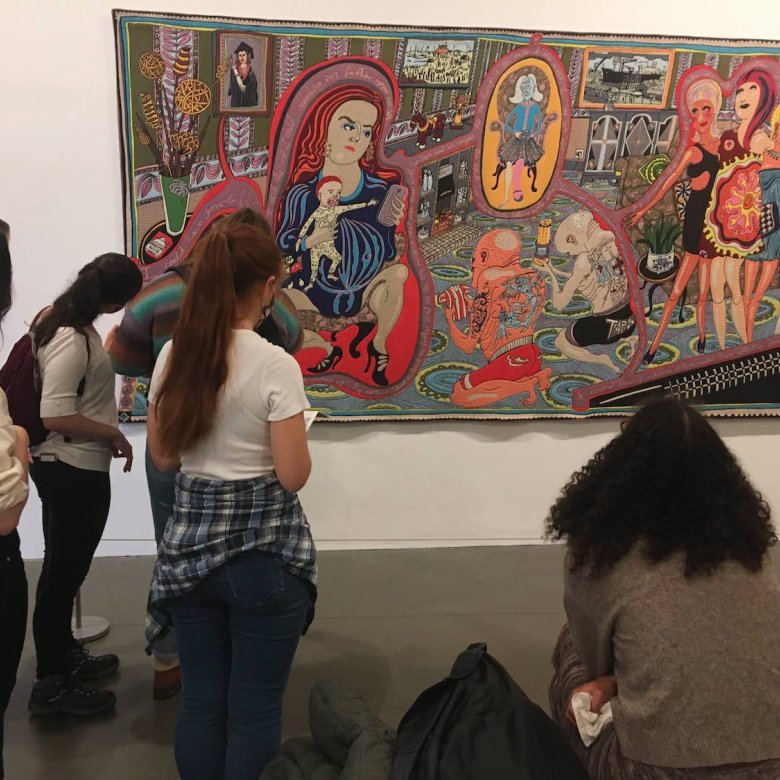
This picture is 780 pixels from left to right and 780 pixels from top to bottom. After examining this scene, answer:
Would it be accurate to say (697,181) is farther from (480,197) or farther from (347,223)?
(347,223)

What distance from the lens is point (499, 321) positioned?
10.5 ft

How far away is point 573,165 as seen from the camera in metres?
3.12

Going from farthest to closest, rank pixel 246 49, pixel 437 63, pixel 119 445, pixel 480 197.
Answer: pixel 480 197 → pixel 437 63 → pixel 246 49 → pixel 119 445

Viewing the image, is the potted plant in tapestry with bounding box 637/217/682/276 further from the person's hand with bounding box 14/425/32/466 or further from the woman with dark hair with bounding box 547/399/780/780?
the person's hand with bounding box 14/425/32/466

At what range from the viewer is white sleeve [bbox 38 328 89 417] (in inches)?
76.7

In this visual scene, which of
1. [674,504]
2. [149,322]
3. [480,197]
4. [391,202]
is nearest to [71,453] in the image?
[149,322]

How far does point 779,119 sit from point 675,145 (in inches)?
18.1

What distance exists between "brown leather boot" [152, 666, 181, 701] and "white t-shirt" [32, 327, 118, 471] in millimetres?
619

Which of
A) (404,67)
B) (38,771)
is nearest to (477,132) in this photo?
(404,67)

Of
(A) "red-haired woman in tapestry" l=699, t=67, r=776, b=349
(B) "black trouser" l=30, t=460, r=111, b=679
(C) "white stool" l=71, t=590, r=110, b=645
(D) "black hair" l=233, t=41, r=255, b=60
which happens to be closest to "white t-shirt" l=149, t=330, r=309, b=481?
(B) "black trouser" l=30, t=460, r=111, b=679

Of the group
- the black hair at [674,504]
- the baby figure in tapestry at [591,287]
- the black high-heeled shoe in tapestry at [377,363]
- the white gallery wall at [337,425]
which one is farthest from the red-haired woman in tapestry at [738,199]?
the black hair at [674,504]

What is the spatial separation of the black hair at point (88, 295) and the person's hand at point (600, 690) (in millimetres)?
1493

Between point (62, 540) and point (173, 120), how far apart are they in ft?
5.56

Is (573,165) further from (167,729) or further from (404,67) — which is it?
(167,729)
